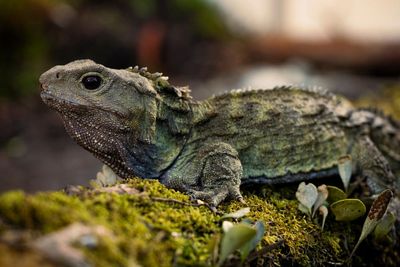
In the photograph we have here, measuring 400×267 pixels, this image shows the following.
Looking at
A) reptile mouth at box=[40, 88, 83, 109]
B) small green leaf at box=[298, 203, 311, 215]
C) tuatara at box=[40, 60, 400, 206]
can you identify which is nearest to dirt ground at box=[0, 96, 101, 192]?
tuatara at box=[40, 60, 400, 206]

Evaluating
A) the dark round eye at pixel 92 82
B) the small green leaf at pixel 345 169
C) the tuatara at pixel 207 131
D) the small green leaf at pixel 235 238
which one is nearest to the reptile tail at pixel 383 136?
the tuatara at pixel 207 131

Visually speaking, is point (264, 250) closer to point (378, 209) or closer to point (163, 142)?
point (378, 209)

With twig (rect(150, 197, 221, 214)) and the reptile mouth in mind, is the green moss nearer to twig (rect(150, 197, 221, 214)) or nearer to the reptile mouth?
twig (rect(150, 197, 221, 214))

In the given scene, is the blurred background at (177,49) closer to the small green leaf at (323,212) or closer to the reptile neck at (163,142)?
the reptile neck at (163,142)

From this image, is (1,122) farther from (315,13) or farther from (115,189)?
(115,189)

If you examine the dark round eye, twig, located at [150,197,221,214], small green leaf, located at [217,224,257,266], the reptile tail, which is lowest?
small green leaf, located at [217,224,257,266]

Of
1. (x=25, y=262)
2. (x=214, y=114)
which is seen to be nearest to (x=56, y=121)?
(x=214, y=114)

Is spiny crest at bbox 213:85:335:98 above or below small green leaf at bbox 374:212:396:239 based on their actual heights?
above

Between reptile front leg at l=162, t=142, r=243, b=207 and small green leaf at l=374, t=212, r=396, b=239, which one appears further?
small green leaf at l=374, t=212, r=396, b=239

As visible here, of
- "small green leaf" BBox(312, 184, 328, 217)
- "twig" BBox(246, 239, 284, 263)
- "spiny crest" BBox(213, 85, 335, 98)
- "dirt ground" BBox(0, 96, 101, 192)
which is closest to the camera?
"twig" BBox(246, 239, 284, 263)
